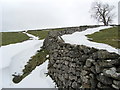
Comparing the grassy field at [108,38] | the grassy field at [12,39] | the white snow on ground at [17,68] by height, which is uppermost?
the grassy field at [108,38]

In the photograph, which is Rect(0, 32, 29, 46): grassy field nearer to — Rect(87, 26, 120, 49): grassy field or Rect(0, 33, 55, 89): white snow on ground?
Rect(0, 33, 55, 89): white snow on ground

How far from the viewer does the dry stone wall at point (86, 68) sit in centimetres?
697

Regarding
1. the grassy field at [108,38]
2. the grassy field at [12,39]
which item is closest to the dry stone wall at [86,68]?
the grassy field at [108,38]

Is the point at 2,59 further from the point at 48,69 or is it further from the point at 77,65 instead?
the point at 77,65

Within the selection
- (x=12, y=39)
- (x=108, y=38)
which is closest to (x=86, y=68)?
(x=108, y=38)

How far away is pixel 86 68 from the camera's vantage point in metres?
8.90

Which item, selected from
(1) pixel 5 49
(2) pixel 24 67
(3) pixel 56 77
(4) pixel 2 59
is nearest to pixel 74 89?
(3) pixel 56 77

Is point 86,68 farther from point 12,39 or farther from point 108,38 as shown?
point 12,39

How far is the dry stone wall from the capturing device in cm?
697

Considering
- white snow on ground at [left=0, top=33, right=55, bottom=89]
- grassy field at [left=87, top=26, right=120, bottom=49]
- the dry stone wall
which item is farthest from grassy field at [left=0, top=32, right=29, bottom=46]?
the dry stone wall

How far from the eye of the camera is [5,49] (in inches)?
1136

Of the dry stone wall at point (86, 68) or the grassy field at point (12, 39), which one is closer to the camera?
the dry stone wall at point (86, 68)

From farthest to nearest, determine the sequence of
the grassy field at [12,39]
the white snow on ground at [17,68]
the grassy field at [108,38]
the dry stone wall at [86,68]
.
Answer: the grassy field at [12,39] < the grassy field at [108,38] < the white snow on ground at [17,68] < the dry stone wall at [86,68]

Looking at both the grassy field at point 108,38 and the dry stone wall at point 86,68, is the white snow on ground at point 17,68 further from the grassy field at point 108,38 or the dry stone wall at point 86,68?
the grassy field at point 108,38
